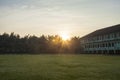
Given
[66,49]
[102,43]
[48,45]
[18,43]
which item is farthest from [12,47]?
[102,43]

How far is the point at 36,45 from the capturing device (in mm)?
92312

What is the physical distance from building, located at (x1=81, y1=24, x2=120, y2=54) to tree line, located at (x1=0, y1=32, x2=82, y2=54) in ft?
18.4

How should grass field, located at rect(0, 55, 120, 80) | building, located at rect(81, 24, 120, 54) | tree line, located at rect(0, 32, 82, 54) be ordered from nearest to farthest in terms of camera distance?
grass field, located at rect(0, 55, 120, 80) → building, located at rect(81, 24, 120, 54) → tree line, located at rect(0, 32, 82, 54)

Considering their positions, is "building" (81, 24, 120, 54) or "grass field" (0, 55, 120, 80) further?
"building" (81, 24, 120, 54)

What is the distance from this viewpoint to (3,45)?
9338 cm

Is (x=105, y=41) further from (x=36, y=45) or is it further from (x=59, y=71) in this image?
(x=59, y=71)

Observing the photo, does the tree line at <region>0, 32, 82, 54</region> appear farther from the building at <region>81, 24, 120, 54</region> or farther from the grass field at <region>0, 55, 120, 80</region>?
the grass field at <region>0, 55, 120, 80</region>

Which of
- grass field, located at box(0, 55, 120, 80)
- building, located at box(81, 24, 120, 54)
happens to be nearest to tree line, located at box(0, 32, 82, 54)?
building, located at box(81, 24, 120, 54)

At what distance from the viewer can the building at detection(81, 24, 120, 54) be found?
230ft

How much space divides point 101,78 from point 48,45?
264ft

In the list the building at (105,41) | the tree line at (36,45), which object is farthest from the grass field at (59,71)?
the tree line at (36,45)

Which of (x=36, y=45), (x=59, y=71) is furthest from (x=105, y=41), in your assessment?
(x=59, y=71)

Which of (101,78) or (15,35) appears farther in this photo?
(15,35)

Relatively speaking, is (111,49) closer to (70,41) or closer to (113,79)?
(70,41)
